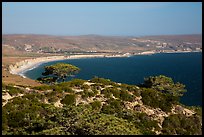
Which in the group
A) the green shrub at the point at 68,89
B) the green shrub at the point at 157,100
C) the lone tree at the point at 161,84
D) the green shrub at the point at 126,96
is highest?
the green shrub at the point at 68,89

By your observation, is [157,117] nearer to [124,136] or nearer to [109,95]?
[109,95]

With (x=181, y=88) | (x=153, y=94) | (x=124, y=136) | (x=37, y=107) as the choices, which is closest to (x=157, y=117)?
(x=153, y=94)

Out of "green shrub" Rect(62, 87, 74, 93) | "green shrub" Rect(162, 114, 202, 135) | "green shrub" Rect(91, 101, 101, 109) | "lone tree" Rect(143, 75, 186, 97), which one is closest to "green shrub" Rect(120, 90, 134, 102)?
"green shrub" Rect(91, 101, 101, 109)

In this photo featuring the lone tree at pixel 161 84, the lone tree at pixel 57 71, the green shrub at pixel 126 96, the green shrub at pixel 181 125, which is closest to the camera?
the green shrub at pixel 181 125

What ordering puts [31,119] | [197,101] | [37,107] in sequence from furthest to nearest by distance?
[197,101] → [37,107] → [31,119]

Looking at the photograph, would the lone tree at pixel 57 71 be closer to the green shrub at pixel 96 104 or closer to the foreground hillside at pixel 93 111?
the foreground hillside at pixel 93 111

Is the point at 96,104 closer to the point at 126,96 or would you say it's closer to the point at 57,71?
the point at 126,96

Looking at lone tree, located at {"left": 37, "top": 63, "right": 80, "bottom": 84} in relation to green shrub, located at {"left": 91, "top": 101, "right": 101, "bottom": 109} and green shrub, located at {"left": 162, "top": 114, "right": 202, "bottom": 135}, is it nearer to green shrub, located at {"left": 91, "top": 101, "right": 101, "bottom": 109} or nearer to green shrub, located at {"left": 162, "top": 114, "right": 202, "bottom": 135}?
green shrub, located at {"left": 91, "top": 101, "right": 101, "bottom": 109}

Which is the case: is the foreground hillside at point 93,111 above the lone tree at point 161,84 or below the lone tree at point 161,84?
above

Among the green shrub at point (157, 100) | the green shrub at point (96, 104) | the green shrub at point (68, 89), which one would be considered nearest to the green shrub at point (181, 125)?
the green shrub at point (157, 100)
